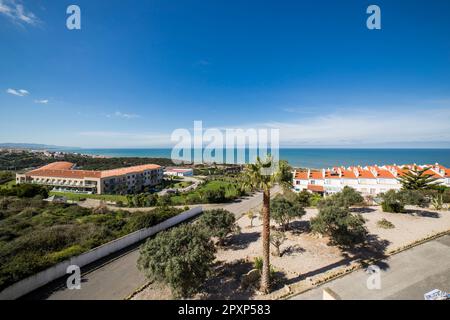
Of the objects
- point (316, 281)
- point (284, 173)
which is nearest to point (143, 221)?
point (284, 173)

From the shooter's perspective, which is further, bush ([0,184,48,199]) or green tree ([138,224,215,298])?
A: bush ([0,184,48,199])

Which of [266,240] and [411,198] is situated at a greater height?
[266,240]

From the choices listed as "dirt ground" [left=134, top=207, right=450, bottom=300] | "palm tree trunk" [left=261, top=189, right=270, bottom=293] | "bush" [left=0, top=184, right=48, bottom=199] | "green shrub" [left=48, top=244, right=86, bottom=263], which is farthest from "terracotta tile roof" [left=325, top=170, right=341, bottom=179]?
"bush" [left=0, top=184, right=48, bottom=199]

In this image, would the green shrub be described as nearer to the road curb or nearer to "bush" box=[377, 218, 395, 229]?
the road curb

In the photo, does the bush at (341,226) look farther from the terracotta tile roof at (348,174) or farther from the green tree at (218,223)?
the terracotta tile roof at (348,174)

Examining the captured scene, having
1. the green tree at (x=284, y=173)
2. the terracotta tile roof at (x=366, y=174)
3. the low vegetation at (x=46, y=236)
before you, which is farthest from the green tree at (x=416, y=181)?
the low vegetation at (x=46, y=236)

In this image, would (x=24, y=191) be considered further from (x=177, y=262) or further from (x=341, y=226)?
(x=341, y=226)

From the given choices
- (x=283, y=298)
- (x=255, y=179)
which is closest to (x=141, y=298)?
(x=283, y=298)
